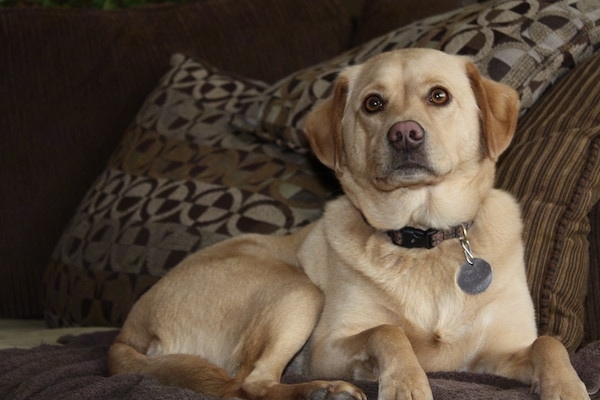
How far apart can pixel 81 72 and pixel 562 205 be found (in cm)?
227

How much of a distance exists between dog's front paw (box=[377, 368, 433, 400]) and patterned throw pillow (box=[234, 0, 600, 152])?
44.4 inches

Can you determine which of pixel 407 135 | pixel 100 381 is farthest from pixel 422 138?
pixel 100 381

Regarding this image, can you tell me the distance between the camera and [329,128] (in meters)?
2.86

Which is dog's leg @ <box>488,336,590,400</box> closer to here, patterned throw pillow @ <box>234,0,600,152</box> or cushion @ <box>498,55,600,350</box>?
cushion @ <box>498,55,600,350</box>

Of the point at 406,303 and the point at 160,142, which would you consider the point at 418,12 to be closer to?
the point at 160,142

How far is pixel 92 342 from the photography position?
3.07 metres

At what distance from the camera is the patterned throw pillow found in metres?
2.96

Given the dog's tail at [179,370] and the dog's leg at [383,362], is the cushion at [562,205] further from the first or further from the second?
the dog's tail at [179,370]

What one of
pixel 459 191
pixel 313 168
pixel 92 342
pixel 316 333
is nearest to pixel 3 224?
pixel 92 342

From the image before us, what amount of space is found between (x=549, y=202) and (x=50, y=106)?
7.37 ft

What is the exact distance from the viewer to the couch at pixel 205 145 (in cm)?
268

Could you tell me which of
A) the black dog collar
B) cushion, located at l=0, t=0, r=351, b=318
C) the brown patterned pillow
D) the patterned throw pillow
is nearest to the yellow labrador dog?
the black dog collar

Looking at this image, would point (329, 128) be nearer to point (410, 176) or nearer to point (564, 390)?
point (410, 176)

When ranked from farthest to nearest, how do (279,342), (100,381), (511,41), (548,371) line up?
(511,41), (279,342), (100,381), (548,371)
